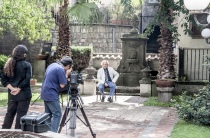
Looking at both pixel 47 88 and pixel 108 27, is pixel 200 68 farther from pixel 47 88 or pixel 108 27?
pixel 108 27

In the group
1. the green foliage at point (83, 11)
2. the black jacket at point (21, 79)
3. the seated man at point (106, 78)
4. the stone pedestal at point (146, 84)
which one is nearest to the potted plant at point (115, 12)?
the stone pedestal at point (146, 84)

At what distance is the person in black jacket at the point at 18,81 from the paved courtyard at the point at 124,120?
3.60ft

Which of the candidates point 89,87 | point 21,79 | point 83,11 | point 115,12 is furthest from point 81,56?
point 83,11

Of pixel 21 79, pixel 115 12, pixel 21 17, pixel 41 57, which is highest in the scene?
pixel 115 12

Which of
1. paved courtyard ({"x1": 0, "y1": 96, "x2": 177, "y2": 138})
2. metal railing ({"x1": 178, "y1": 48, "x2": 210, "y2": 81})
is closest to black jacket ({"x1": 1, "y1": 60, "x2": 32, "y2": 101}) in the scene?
paved courtyard ({"x1": 0, "y1": 96, "x2": 177, "y2": 138})

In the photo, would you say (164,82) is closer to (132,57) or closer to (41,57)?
(132,57)

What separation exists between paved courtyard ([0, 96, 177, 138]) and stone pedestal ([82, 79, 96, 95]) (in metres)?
1.10

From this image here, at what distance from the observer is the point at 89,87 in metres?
14.6

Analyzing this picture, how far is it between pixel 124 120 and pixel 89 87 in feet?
16.7

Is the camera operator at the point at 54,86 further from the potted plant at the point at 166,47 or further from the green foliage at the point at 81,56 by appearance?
the green foliage at the point at 81,56

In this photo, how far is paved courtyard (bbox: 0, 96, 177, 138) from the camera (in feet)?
26.2

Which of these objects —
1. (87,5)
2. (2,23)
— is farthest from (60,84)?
(2,23)

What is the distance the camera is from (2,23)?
1488 centimetres

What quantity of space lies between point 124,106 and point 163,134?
4.31m
